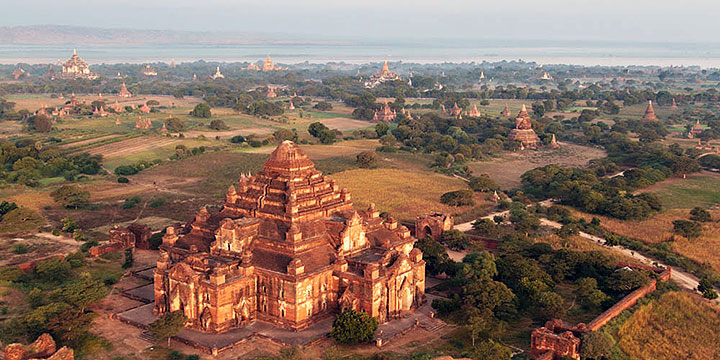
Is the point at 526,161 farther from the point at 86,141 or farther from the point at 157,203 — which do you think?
the point at 86,141

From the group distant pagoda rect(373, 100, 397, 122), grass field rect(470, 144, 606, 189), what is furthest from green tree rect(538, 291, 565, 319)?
distant pagoda rect(373, 100, 397, 122)

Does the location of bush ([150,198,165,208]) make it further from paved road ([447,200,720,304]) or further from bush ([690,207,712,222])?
bush ([690,207,712,222])

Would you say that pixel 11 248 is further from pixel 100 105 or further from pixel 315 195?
pixel 100 105

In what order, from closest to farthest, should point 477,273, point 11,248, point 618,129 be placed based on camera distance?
1. point 477,273
2. point 11,248
3. point 618,129

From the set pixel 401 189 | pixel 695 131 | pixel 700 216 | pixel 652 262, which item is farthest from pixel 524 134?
pixel 652 262

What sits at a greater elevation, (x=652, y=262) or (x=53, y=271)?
(x=53, y=271)

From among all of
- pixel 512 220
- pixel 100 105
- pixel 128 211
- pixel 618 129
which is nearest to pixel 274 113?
pixel 100 105
